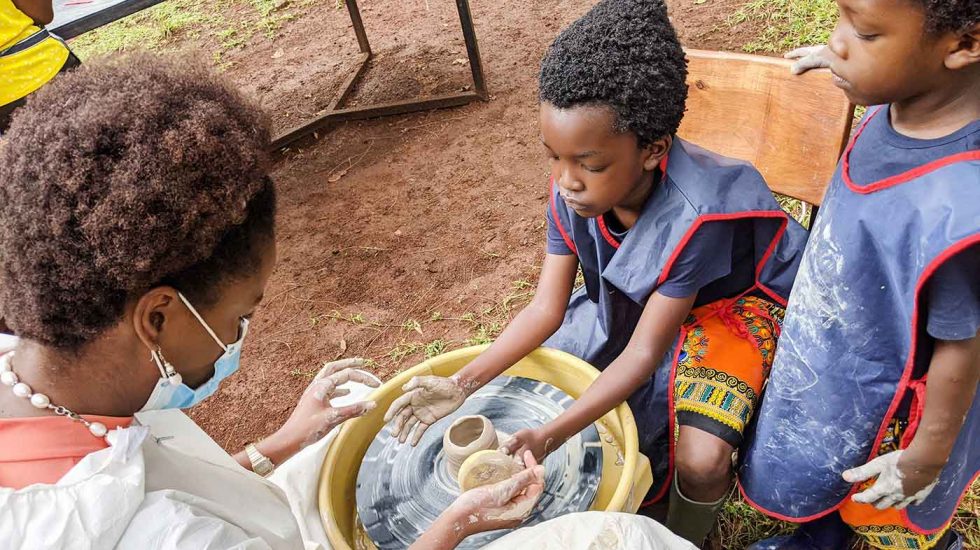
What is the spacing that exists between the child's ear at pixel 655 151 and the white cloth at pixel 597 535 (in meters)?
0.86

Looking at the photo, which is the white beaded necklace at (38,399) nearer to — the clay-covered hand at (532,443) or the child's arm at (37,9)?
the clay-covered hand at (532,443)

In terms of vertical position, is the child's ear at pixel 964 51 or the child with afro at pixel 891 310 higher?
the child's ear at pixel 964 51

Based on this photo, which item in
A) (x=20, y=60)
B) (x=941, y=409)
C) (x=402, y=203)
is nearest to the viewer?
(x=941, y=409)

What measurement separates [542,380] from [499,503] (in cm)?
72

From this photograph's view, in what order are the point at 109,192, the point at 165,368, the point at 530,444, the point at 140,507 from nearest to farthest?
1. the point at 109,192
2. the point at 140,507
3. the point at 165,368
4. the point at 530,444

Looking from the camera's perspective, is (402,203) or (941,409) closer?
(941,409)

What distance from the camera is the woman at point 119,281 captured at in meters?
1.01

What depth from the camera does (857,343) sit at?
58.7 inches

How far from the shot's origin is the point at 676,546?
4.66 feet

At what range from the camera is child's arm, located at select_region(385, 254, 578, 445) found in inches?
73.9

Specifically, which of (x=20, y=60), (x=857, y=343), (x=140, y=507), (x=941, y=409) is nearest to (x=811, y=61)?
(x=857, y=343)

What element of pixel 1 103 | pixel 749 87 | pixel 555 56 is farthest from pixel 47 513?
pixel 1 103

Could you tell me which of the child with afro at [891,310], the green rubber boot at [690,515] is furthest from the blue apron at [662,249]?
the child with afro at [891,310]

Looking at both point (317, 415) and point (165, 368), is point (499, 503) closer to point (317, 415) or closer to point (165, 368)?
point (317, 415)
